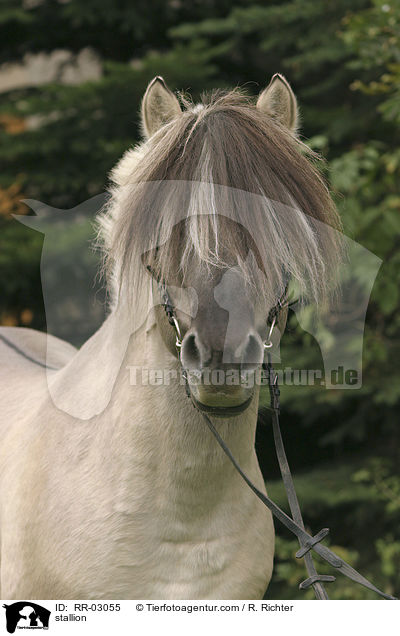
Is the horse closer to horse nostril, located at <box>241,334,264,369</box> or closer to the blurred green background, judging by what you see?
horse nostril, located at <box>241,334,264,369</box>

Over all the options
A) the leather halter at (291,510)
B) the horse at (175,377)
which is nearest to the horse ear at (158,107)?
the horse at (175,377)

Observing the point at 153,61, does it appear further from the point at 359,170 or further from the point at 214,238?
the point at 214,238

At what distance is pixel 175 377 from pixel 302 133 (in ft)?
11.9

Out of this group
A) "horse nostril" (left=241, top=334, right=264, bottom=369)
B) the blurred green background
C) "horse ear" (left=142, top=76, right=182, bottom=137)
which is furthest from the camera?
the blurred green background

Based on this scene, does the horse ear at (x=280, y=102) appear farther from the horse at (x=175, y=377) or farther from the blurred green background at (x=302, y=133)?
the blurred green background at (x=302, y=133)

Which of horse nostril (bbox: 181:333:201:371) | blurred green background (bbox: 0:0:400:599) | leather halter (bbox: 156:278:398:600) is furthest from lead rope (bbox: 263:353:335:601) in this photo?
blurred green background (bbox: 0:0:400:599)

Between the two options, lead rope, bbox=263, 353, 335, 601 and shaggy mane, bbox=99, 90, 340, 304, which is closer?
shaggy mane, bbox=99, 90, 340, 304

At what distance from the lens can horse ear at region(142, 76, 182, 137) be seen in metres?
1.97

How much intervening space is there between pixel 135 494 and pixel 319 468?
3.34 metres

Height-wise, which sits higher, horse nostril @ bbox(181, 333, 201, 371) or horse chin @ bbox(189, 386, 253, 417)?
horse nostril @ bbox(181, 333, 201, 371)

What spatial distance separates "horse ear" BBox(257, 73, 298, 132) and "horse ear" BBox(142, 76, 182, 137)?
242 millimetres

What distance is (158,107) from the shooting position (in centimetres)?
200

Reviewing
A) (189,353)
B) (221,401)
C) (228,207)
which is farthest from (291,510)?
(228,207)
